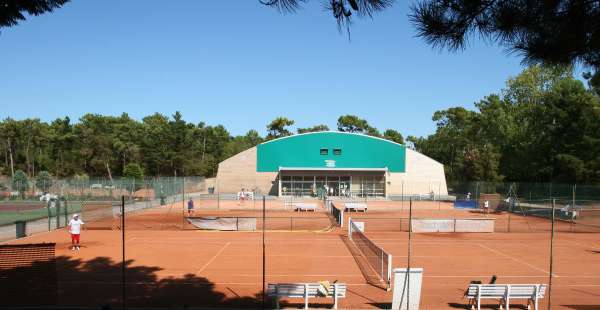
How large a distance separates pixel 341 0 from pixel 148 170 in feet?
277

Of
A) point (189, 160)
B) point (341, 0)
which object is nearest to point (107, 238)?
point (341, 0)

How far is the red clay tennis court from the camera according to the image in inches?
523

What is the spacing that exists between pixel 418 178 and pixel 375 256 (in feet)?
153

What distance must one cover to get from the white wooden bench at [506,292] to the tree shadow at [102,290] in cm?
535

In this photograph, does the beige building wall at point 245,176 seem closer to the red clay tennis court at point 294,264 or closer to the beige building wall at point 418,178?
the beige building wall at point 418,178

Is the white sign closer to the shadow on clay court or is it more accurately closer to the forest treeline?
the shadow on clay court

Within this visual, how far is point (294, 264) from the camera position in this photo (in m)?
18.2

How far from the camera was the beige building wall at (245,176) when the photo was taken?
2447 inches

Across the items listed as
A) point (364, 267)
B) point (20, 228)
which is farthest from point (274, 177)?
point (364, 267)

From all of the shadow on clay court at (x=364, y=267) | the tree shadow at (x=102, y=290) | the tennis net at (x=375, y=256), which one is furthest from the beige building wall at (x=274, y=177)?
the tree shadow at (x=102, y=290)

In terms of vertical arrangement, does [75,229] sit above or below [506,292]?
above

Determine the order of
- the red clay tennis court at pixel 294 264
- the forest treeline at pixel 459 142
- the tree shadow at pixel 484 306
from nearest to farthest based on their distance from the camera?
the tree shadow at pixel 484 306 < the red clay tennis court at pixel 294 264 < the forest treeline at pixel 459 142

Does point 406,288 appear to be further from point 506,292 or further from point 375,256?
point 375,256

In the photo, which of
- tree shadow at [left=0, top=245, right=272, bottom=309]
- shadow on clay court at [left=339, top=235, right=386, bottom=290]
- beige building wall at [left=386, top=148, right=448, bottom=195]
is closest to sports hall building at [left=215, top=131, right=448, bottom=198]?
beige building wall at [left=386, top=148, right=448, bottom=195]
